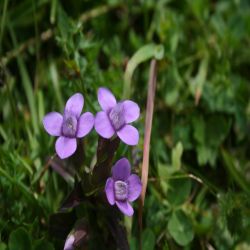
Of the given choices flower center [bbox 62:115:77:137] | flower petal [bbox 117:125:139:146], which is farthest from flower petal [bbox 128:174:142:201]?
flower center [bbox 62:115:77:137]

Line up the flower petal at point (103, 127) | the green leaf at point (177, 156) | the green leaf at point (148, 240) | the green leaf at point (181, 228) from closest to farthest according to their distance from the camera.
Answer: the flower petal at point (103, 127) < the green leaf at point (148, 240) < the green leaf at point (181, 228) < the green leaf at point (177, 156)

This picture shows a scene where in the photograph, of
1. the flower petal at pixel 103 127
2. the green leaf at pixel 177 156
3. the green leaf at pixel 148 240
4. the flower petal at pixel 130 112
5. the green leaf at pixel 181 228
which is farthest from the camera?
the green leaf at pixel 177 156

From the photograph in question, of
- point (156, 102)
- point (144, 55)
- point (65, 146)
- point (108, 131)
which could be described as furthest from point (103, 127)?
point (156, 102)

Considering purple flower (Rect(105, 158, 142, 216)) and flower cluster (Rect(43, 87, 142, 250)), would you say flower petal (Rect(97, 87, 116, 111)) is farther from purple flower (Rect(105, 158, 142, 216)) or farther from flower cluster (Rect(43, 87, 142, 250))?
purple flower (Rect(105, 158, 142, 216))

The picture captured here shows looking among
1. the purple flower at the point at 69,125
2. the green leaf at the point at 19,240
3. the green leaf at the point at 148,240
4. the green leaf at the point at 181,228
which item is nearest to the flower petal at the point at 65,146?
the purple flower at the point at 69,125

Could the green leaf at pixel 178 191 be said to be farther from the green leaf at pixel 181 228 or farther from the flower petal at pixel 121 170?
the flower petal at pixel 121 170

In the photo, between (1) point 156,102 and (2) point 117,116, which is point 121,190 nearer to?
(2) point 117,116
